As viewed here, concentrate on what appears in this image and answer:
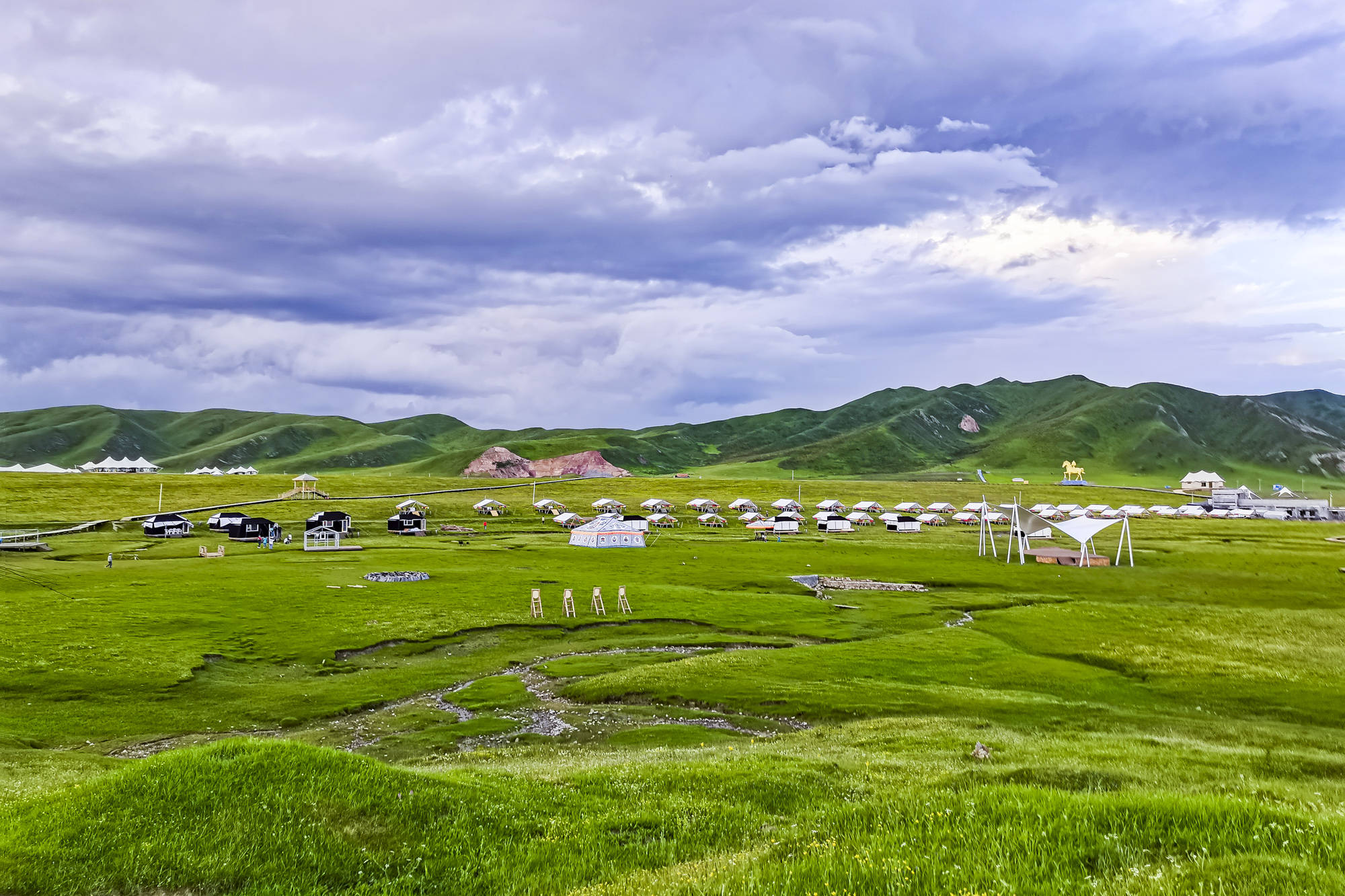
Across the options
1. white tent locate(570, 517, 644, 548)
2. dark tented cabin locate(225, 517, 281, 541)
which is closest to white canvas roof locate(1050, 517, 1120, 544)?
white tent locate(570, 517, 644, 548)

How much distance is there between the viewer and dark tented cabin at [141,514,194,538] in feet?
369

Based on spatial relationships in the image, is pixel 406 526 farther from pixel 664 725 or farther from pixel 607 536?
pixel 664 725

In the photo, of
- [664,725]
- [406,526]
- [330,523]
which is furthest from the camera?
[406,526]

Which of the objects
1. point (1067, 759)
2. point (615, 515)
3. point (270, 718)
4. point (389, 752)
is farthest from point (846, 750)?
point (615, 515)

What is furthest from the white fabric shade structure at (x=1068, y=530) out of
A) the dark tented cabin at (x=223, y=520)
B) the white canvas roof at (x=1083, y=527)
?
the dark tented cabin at (x=223, y=520)

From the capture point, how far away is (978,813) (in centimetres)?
1059

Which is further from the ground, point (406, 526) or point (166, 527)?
point (166, 527)

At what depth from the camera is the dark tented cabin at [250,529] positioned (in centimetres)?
11456

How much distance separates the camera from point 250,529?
11531cm

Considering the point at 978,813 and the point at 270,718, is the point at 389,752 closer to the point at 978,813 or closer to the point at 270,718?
the point at 270,718

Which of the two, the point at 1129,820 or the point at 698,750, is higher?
the point at 1129,820

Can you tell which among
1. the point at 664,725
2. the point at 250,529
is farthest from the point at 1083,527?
the point at 250,529

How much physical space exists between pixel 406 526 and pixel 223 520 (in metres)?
29.8

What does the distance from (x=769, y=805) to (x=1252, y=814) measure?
896cm
